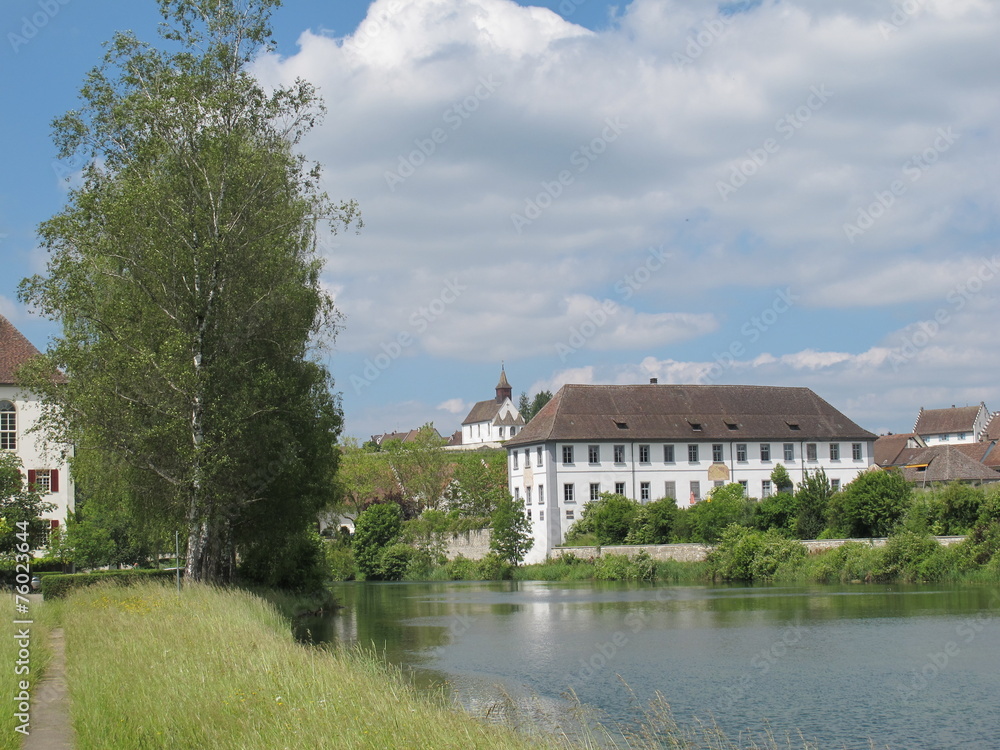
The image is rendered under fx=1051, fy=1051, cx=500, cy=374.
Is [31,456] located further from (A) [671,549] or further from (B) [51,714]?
(B) [51,714]

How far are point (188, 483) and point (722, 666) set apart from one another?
41.7 feet

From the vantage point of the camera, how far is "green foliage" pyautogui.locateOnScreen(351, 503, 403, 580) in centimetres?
6562

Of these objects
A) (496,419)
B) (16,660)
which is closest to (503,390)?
(496,419)

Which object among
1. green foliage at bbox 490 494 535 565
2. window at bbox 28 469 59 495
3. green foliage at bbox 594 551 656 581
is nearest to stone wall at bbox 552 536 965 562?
green foliage at bbox 594 551 656 581

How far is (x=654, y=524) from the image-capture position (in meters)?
57.0

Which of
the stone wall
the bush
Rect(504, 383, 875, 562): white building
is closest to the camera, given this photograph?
the stone wall

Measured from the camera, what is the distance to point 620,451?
68625mm

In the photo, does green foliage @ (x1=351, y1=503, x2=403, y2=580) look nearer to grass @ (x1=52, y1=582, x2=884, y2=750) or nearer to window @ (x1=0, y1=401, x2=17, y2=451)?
window @ (x1=0, y1=401, x2=17, y2=451)

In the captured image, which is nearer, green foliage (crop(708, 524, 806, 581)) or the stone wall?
the stone wall

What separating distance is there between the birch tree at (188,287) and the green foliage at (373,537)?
3791 centimetres

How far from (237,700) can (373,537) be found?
186 feet

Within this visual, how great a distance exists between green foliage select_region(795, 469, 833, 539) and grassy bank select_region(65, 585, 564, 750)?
126 ft

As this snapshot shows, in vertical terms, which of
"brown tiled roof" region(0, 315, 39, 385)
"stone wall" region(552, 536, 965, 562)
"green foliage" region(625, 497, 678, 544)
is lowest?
"stone wall" region(552, 536, 965, 562)

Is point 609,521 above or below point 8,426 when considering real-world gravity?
below
